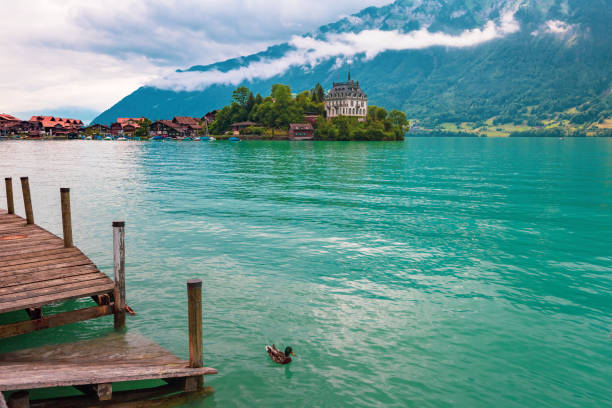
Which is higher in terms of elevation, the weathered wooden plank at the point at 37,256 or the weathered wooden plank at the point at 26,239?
the weathered wooden plank at the point at 26,239

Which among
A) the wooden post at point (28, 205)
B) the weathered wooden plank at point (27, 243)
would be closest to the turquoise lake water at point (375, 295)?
the weathered wooden plank at point (27, 243)

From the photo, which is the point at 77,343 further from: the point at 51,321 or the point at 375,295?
the point at 375,295

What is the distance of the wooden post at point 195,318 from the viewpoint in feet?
28.4

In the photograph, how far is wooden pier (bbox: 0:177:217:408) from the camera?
8016 millimetres

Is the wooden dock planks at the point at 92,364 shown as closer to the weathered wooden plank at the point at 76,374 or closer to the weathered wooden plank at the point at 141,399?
the weathered wooden plank at the point at 76,374

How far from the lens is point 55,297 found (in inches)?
441

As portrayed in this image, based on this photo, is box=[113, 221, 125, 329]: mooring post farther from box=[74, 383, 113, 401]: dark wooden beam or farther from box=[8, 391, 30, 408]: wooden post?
box=[8, 391, 30, 408]: wooden post

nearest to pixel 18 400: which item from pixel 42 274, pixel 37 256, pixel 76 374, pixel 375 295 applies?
pixel 76 374

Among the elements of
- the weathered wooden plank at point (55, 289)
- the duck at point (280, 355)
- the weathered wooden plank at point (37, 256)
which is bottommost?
the duck at point (280, 355)

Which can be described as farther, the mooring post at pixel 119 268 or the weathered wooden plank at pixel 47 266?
the weathered wooden plank at pixel 47 266

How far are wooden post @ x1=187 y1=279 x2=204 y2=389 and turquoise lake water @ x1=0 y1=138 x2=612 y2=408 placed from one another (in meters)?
1.34

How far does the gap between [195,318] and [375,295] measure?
840 centimetres

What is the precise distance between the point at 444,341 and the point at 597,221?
2369cm

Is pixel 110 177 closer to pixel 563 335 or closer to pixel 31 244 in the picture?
pixel 31 244
